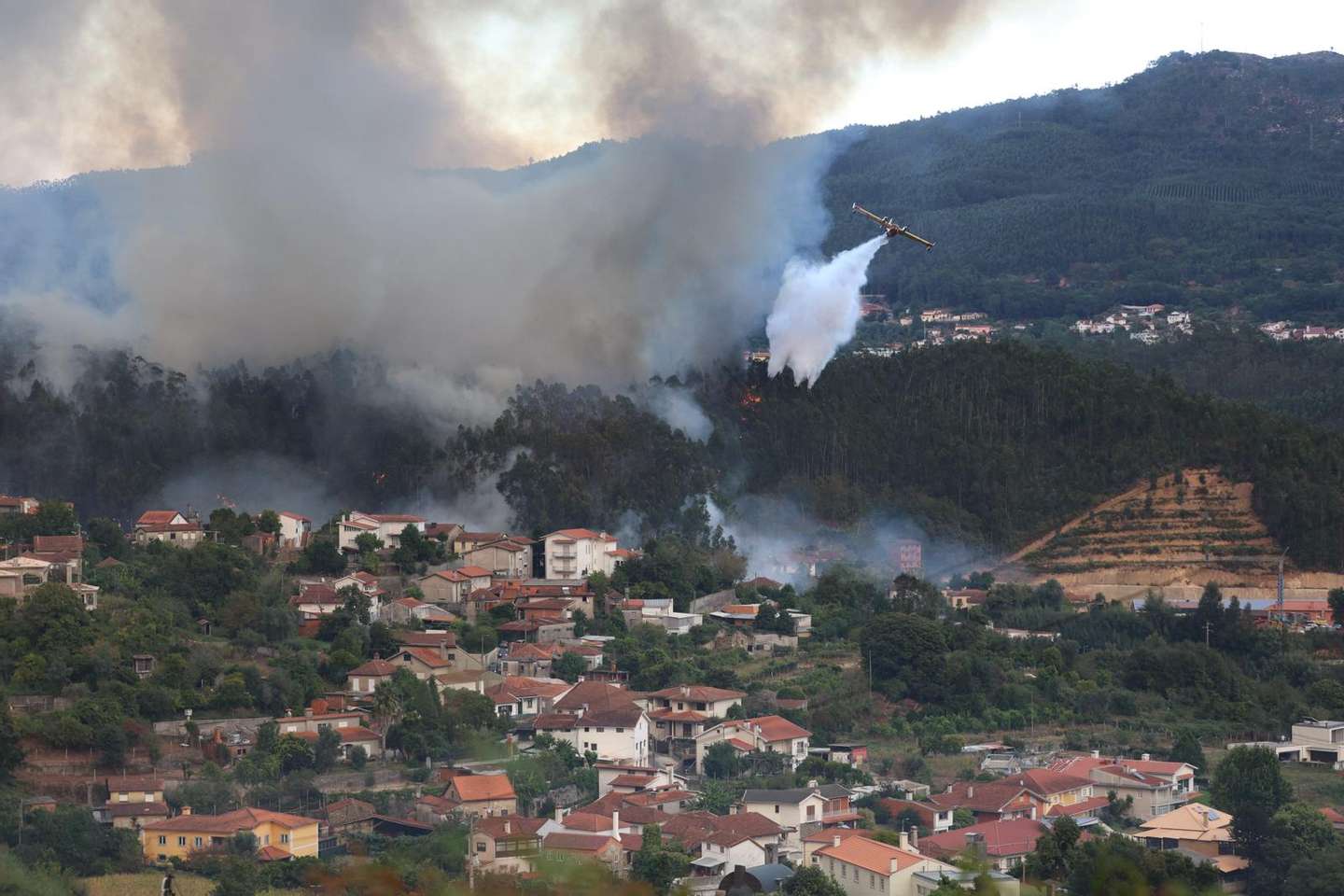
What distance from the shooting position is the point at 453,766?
85.3 ft

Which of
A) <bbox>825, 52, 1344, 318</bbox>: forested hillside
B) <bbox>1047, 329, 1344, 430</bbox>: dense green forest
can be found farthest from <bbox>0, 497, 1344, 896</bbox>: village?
<bbox>825, 52, 1344, 318</bbox>: forested hillside

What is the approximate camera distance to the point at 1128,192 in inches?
3250

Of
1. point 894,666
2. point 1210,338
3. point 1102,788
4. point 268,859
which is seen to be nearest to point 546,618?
point 894,666

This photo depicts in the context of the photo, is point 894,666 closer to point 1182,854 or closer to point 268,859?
point 1182,854

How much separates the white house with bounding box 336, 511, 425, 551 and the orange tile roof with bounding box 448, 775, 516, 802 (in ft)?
36.4

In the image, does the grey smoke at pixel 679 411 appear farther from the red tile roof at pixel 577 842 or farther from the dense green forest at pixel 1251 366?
the red tile roof at pixel 577 842

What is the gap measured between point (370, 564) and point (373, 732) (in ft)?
25.9

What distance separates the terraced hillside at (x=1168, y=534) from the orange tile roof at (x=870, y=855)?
18218 millimetres

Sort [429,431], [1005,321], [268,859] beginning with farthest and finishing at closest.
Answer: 1. [1005,321]
2. [429,431]
3. [268,859]

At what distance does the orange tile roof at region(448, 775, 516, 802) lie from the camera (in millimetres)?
23859

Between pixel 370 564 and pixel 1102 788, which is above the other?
pixel 370 564

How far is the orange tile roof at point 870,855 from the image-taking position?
21.6 meters

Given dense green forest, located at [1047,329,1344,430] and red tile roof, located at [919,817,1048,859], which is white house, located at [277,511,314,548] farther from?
dense green forest, located at [1047,329,1344,430]

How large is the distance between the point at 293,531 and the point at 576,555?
14.5 ft
